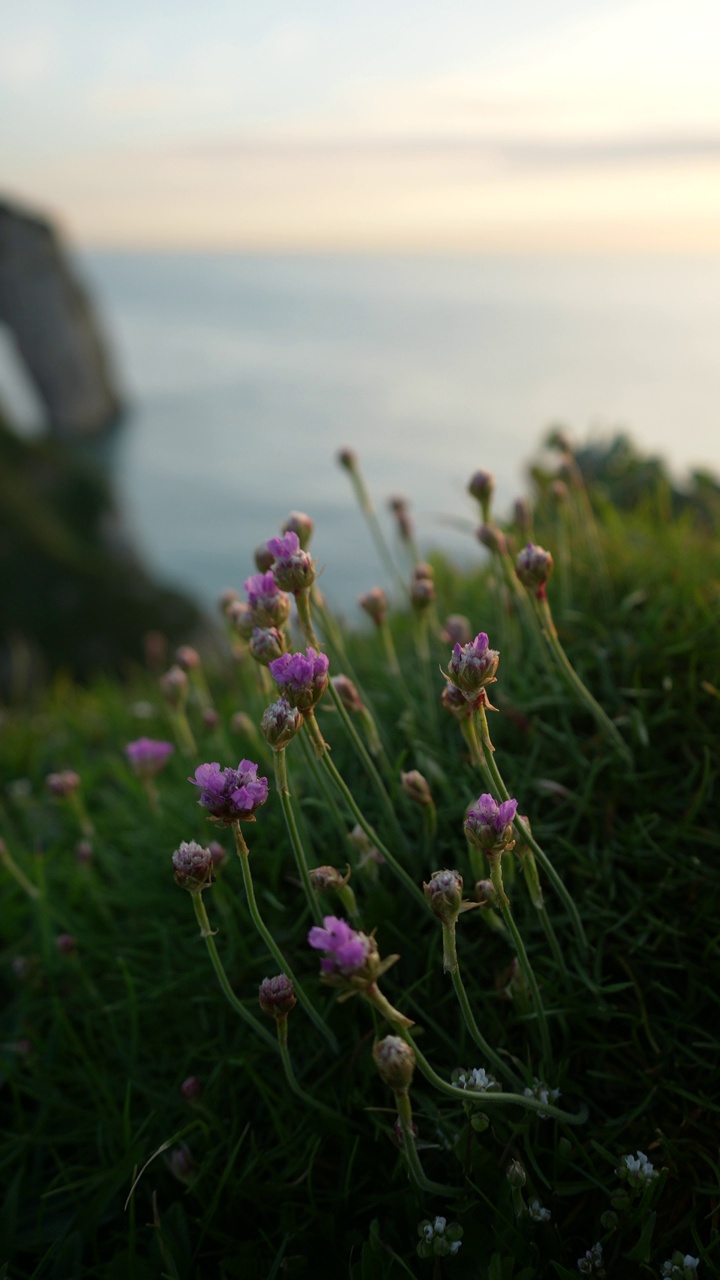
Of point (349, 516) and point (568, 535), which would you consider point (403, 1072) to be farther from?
point (349, 516)

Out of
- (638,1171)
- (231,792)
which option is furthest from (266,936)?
(638,1171)

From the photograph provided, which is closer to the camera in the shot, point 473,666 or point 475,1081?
point 473,666

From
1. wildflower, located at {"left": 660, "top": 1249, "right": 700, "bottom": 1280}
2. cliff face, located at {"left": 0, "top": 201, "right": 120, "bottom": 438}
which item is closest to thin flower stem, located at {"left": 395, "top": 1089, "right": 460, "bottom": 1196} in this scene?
wildflower, located at {"left": 660, "top": 1249, "right": 700, "bottom": 1280}

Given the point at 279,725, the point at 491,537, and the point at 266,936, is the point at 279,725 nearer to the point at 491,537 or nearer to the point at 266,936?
the point at 266,936

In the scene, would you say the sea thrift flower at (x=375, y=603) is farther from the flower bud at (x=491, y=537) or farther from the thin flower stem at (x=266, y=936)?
the thin flower stem at (x=266, y=936)

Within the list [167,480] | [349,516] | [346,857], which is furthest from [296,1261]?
[167,480]

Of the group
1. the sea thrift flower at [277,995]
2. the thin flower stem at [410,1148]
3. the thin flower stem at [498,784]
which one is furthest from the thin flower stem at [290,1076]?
the thin flower stem at [498,784]
